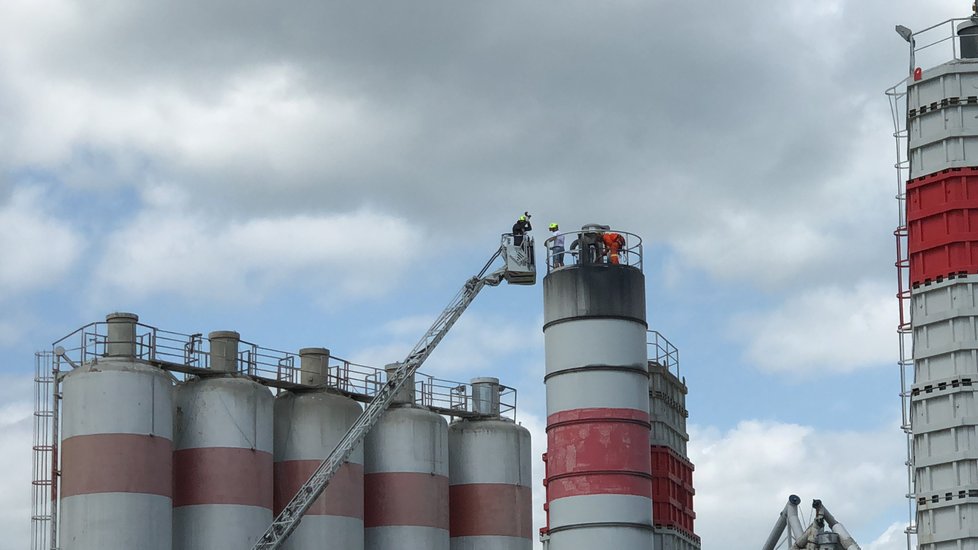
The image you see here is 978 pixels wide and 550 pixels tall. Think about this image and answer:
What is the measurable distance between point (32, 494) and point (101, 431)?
→ 11.6 feet

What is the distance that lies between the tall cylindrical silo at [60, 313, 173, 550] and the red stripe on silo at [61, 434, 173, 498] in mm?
32

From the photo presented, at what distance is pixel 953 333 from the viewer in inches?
1937

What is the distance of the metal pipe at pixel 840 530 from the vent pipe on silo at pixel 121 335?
2329 cm

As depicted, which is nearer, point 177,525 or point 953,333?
point 953,333

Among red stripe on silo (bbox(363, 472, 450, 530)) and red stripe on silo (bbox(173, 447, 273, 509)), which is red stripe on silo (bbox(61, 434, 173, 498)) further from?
red stripe on silo (bbox(363, 472, 450, 530))

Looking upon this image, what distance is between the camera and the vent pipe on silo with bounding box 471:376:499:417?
233 ft

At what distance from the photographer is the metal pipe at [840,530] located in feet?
167

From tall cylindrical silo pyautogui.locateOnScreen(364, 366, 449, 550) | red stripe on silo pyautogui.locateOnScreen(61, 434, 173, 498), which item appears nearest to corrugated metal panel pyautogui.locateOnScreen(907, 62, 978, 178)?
tall cylindrical silo pyautogui.locateOnScreen(364, 366, 449, 550)

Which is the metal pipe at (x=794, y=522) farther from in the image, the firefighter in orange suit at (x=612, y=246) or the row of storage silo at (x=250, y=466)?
the row of storage silo at (x=250, y=466)

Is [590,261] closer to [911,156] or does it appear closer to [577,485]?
[577,485]

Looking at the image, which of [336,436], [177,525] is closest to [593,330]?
[336,436]

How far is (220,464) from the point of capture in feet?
187

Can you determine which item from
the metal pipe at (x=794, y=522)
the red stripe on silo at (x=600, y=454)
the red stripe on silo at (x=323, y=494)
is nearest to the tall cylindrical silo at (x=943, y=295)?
the metal pipe at (x=794, y=522)

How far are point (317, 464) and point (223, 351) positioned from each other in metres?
5.57
